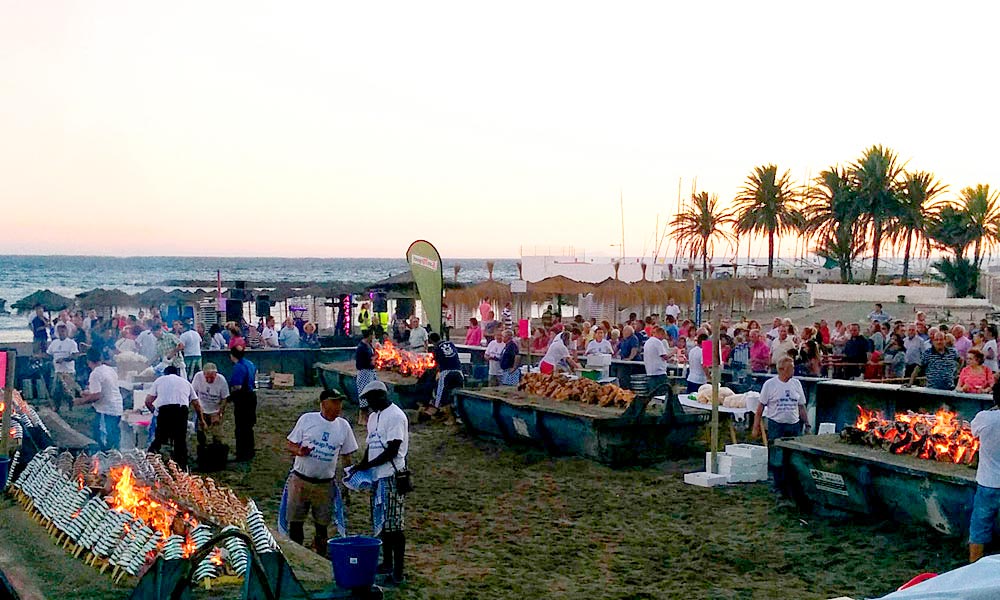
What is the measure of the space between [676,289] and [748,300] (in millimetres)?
5957

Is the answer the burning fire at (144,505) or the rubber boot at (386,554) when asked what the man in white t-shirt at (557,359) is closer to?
the rubber boot at (386,554)

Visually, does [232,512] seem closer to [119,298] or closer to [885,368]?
[885,368]

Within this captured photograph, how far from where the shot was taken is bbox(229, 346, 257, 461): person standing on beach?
47.5 ft

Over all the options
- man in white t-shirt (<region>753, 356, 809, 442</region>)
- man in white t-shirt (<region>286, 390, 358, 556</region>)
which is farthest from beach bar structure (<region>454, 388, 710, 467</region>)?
man in white t-shirt (<region>286, 390, 358, 556</region>)

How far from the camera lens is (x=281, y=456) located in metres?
15.3

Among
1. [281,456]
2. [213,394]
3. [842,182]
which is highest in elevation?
[842,182]

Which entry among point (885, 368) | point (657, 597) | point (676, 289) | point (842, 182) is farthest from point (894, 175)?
point (657, 597)

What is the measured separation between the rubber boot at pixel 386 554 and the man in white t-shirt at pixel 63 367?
42.1 feet

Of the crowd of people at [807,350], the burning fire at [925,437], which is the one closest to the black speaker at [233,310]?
the crowd of people at [807,350]

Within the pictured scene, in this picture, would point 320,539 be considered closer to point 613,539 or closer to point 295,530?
point 295,530

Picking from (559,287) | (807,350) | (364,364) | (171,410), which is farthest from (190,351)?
(559,287)

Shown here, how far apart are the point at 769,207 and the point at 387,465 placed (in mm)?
45616

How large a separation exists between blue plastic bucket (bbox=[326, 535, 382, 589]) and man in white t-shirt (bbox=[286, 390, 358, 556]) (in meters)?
2.28

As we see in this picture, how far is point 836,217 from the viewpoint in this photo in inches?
1992
